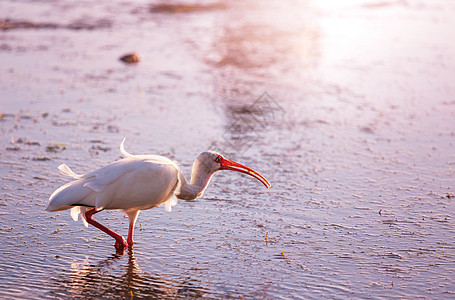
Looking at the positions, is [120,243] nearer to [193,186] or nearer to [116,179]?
[116,179]

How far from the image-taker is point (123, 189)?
6199 millimetres

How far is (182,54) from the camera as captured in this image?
55.1 ft

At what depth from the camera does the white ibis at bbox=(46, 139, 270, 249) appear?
6098 millimetres

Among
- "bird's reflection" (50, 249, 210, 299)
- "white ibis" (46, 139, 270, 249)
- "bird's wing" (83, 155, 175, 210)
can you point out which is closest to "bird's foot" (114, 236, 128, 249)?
"white ibis" (46, 139, 270, 249)

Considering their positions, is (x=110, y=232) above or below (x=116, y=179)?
below

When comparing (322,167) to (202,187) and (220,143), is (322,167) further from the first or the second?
(202,187)

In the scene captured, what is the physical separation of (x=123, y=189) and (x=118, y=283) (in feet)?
3.08

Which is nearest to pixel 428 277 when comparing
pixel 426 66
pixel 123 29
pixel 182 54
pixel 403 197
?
pixel 403 197

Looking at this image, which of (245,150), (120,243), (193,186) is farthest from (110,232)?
(245,150)

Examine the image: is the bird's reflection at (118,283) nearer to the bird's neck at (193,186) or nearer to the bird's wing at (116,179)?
the bird's wing at (116,179)

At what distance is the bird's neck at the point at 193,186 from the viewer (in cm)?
658

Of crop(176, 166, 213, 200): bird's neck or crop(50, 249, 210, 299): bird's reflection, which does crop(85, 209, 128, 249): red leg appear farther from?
crop(176, 166, 213, 200): bird's neck

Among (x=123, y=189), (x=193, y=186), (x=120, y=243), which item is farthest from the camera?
(x=193, y=186)

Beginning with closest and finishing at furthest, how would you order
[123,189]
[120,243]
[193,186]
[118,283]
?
1. [118,283]
2. [123,189]
3. [120,243]
4. [193,186]
